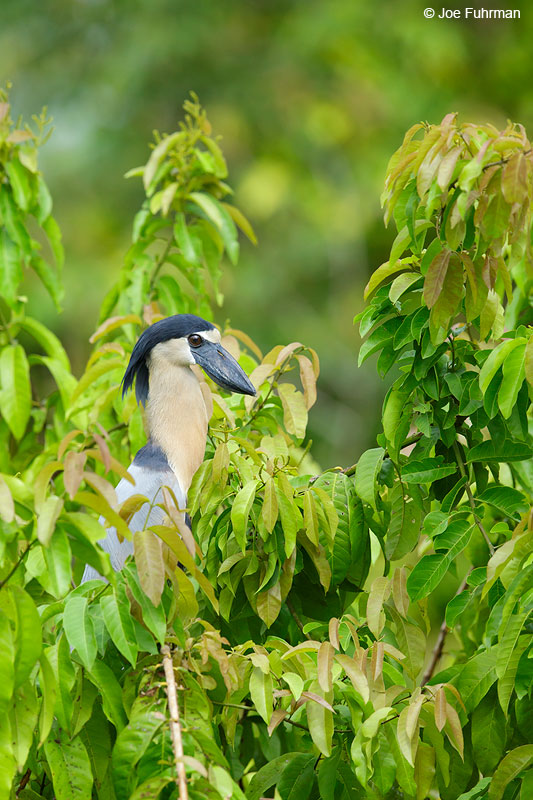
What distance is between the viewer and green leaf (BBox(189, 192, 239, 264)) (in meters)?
2.11

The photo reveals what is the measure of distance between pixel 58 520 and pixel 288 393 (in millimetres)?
749

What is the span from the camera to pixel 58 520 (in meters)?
0.94

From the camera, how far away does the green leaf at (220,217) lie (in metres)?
2.11

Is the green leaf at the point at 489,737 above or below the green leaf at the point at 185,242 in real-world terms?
below

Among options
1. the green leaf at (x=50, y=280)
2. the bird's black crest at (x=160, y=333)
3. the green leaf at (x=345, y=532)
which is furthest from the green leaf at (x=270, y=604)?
the green leaf at (x=50, y=280)

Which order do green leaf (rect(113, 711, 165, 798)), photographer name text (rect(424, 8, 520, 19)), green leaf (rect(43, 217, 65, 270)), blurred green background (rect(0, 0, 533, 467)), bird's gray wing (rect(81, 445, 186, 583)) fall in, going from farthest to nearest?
blurred green background (rect(0, 0, 533, 467)) < photographer name text (rect(424, 8, 520, 19)) < green leaf (rect(43, 217, 65, 270)) < bird's gray wing (rect(81, 445, 186, 583)) < green leaf (rect(113, 711, 165, 798))

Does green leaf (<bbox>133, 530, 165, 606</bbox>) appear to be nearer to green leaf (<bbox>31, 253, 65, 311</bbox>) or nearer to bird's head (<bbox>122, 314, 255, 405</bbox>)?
bird's head (<bbox>122, 314, 255, 405</bbox>)

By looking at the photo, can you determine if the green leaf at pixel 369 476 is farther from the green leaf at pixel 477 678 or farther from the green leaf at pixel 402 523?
the green leaf at pixel 477 678

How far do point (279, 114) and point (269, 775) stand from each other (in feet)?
20.1

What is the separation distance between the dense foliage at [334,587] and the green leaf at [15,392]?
309 mm

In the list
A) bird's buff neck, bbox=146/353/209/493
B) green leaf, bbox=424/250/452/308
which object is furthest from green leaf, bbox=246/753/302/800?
bird's buff neck, bbox=146/353/209/493

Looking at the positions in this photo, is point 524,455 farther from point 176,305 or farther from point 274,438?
point 176,305

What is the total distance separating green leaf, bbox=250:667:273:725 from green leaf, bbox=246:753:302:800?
14 centimetres

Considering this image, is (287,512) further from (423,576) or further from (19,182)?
(19,182)
